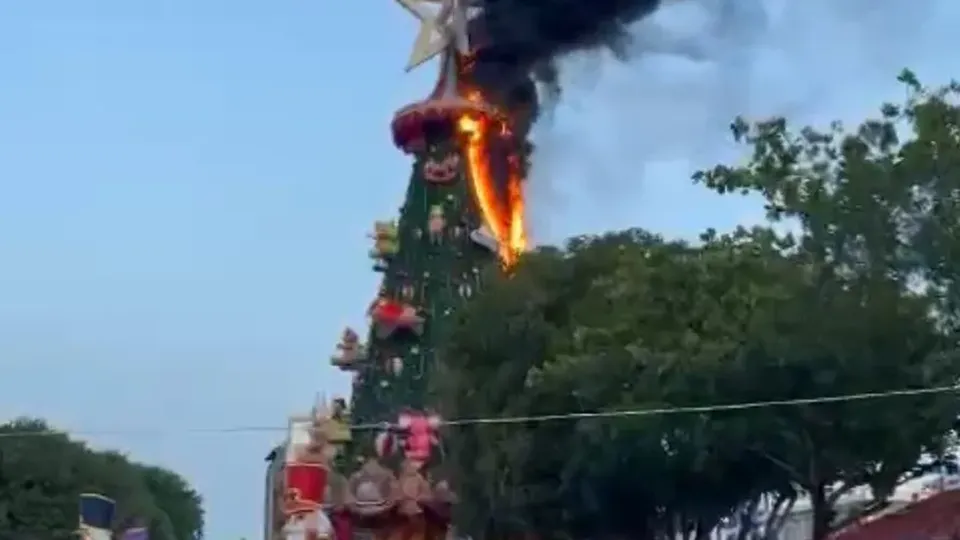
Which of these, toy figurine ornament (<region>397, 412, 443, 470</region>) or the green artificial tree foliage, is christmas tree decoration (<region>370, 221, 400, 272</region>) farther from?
toy figurine ornament (<region>397, 412, 443, 470</region>)

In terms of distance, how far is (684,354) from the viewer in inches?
1094

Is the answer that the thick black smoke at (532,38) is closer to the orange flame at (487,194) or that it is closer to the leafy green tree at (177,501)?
the orange flame at (487,194)

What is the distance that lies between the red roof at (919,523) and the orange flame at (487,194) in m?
14.0

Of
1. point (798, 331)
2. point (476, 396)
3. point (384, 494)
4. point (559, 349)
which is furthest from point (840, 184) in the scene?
point (384, 494)

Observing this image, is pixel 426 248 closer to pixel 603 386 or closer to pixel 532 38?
pixel 532 38

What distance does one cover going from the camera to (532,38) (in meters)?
44.8

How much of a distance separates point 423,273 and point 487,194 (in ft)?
8.64

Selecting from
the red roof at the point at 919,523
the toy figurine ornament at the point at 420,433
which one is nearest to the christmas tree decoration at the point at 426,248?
the toy figurine ornament at the point at 420,433

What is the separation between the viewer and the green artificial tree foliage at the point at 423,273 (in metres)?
43.2

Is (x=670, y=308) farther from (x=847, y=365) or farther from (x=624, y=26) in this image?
(x=624, y=26)

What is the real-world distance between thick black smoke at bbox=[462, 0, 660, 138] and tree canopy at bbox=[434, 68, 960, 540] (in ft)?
41.3

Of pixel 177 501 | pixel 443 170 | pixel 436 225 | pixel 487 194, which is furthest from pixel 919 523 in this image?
pixel 177 501

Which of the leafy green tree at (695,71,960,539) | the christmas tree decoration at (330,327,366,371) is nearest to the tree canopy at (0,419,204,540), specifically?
the christmas tree decoration at (330,327,366,371)

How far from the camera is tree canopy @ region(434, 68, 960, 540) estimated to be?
2697 centimetres
